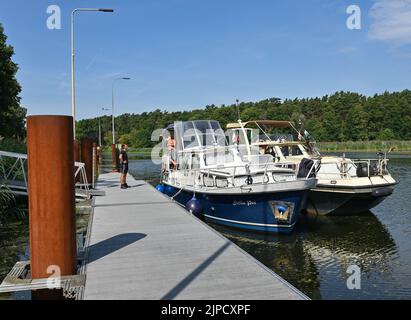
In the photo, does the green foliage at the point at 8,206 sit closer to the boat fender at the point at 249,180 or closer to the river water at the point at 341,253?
the river water at the point at 341,253

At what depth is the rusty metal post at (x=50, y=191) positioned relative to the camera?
5.32 m

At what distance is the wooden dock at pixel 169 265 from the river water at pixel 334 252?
2.02m

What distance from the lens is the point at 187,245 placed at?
7.42 meters

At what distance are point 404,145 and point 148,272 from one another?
70931 millimetres

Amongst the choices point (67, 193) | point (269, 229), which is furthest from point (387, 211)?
point (67, 193)

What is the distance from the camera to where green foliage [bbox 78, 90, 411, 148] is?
86625mm

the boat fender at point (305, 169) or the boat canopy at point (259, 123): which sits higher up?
the boat canopy at point (259, 123)

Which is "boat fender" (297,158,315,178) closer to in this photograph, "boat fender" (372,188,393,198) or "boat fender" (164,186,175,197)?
"boat fender" (372,188,393,198)

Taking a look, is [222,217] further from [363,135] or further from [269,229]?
[363,135]

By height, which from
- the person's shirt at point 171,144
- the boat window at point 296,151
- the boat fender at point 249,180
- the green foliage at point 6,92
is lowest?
the boat fender at point 249,180

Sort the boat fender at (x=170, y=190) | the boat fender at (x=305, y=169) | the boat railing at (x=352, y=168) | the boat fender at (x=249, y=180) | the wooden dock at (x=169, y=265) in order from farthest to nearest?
the boat fender at (x=170, y=190) < the boat railing at (x=352, y=168) < the boat fender at (x=305, y=169) < the boat fender at (x=249, y=180) < the wooden dock at (x=169, y=265)

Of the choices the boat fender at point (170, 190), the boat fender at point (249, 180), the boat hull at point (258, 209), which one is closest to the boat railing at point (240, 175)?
the boat fender at point (249, 180)

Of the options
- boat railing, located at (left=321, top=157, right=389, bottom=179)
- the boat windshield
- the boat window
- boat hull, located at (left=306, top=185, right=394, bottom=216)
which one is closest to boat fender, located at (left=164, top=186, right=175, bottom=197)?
the boat windshield

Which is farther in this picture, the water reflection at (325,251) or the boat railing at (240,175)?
the boat railing at (240,175)
